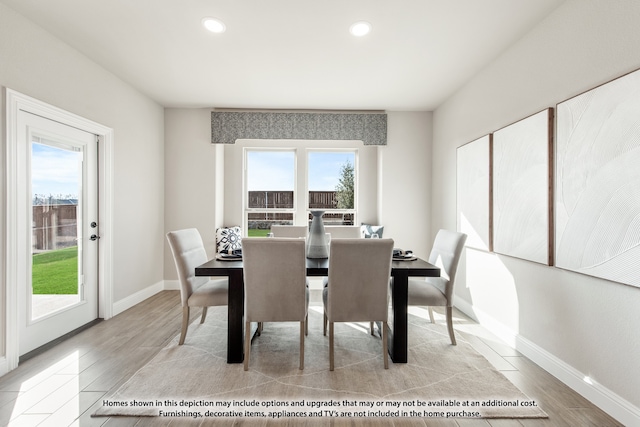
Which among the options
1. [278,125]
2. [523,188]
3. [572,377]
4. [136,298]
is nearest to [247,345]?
[572,377]

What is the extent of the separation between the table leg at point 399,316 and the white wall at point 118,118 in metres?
2.85

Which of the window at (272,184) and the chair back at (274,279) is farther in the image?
the window at (272,184)

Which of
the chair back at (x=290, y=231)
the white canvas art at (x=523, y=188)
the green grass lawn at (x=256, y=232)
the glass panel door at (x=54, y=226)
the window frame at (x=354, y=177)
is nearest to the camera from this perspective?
the white canvas art at (x=523, y=188)

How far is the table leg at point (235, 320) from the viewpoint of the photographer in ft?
7.73

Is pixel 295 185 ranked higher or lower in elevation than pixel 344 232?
higher

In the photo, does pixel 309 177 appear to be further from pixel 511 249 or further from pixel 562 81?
pixel 562 81

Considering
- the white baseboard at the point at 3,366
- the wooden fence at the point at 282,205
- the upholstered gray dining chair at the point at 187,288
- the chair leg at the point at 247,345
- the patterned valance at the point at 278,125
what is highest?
the patterned valance at the point at 278,125

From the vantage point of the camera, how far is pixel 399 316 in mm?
2389

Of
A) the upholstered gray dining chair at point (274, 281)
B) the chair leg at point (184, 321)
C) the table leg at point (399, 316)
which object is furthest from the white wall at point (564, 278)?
the chair leg at point (184, 321)

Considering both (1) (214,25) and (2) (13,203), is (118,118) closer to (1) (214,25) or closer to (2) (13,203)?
Result: (2) (13,203)

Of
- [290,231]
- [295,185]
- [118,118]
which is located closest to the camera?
[118,118]

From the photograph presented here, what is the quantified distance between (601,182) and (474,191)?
4.97 ft

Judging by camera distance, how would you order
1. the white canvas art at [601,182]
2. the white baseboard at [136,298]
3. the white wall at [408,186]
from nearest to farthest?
the white canvas art at [601,182]
the white baseboard at [136,298]
the white wall at [408,186]

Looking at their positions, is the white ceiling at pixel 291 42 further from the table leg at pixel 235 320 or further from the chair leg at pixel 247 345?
the chair leg at pixel 247 345
